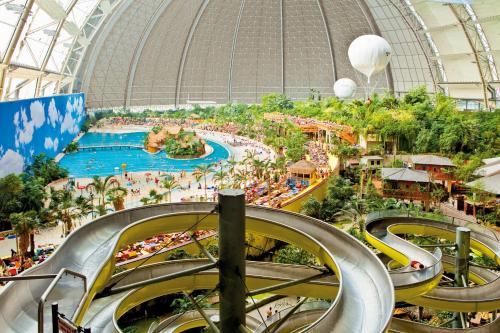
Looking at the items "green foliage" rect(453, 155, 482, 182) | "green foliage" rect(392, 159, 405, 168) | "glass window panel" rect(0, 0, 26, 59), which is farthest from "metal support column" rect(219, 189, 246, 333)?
"green foliage" rect(392, 159, 405, 168)

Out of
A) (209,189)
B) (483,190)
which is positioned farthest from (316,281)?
(209,189)

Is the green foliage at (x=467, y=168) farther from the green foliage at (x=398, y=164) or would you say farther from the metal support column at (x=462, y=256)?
the metal support column at (x=462, y=256)

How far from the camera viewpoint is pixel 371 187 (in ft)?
92.6

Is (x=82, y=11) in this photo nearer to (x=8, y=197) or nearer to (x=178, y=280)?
(x=8, y=197)

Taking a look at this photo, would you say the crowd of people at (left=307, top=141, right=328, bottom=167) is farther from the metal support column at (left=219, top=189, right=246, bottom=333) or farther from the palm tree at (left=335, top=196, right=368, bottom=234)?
the metal support column at (left=219, top=189, right=246, bottom=333)

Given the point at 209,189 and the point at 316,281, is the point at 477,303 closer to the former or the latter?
the point at 316,281

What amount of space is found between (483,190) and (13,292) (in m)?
23.3

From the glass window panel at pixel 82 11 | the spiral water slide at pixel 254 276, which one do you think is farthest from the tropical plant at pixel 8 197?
the glass window panel at pixel 82 11

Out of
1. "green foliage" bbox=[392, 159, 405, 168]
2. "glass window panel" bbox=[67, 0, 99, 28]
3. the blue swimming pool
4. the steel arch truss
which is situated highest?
"glass window panel" bbox=[67, 0, 99, 28]

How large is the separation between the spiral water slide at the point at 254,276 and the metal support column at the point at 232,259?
4.26 ft

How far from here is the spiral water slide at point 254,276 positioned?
6.54m

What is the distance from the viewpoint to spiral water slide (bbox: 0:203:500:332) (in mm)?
6535

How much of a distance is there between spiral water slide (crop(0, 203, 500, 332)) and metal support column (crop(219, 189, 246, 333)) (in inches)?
51.1

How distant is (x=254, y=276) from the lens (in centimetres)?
1210
